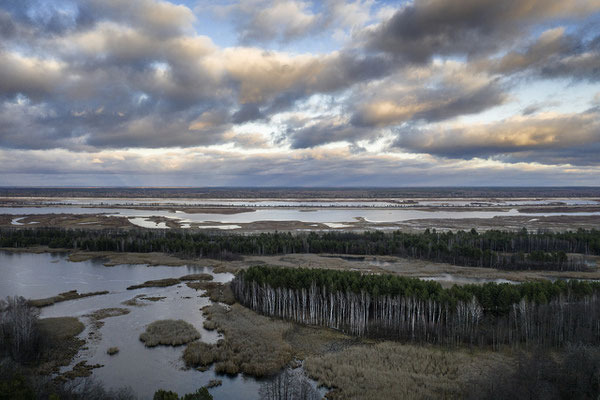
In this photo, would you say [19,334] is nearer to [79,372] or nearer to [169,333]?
[79,372]


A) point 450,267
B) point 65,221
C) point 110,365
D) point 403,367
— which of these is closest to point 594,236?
point 450,267

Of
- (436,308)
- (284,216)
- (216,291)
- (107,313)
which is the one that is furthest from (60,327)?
(284,216)

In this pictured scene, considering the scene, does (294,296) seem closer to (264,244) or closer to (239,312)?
(239,312)

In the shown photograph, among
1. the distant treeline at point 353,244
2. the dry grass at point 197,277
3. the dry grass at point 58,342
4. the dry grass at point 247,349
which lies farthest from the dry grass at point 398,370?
the distant treeline at point 353,244

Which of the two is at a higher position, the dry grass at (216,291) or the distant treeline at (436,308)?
the distant treeline at (436,308)

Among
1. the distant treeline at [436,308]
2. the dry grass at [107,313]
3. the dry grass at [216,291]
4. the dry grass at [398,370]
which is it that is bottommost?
the dry grass at [216,291]

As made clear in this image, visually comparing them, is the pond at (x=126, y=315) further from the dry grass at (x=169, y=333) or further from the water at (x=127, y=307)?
the dry grass at (x=169, y=333)
